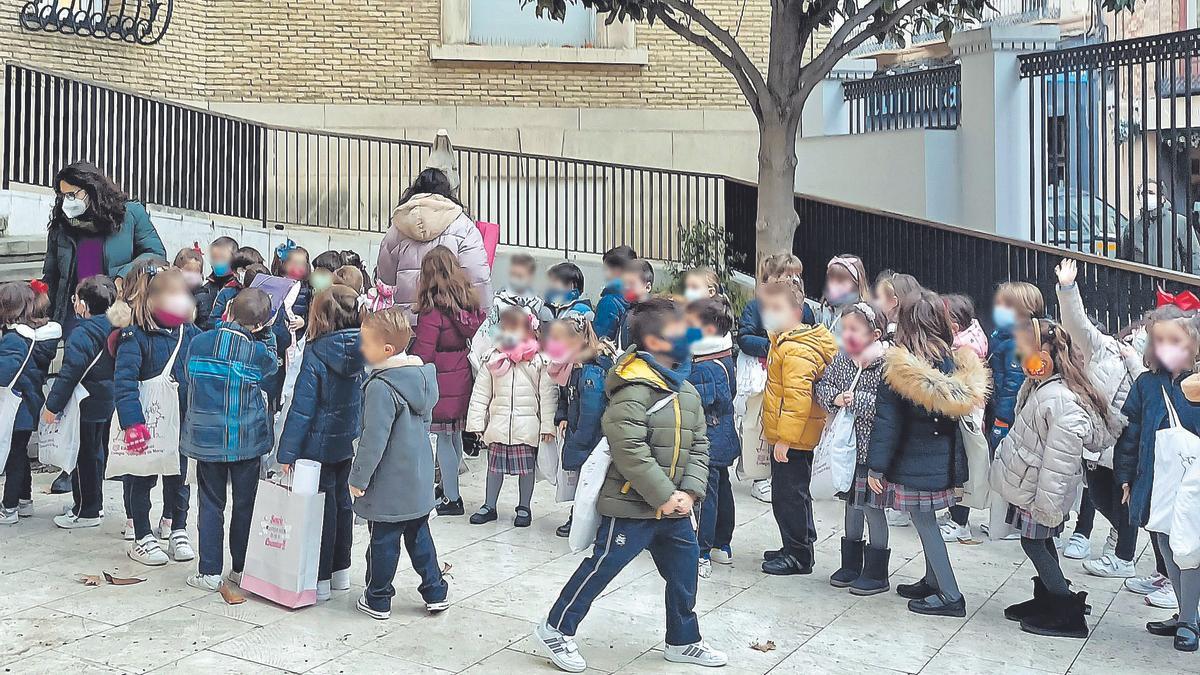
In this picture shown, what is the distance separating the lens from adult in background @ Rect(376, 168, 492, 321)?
8.84m

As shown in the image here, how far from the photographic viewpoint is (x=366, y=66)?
1861 cm

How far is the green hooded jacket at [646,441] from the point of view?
5.27 metres

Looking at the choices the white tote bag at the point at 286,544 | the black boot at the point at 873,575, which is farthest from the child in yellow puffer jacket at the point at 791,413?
the white tote bag at the point at 286,544

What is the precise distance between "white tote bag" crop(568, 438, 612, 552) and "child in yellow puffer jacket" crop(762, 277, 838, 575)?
1.67 meters

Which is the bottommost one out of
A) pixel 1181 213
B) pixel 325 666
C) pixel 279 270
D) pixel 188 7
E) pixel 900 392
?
pixel 325 666

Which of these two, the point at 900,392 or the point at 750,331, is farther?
the point at 750,331

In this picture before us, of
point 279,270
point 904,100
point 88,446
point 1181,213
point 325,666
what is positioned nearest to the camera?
→ point 325,666

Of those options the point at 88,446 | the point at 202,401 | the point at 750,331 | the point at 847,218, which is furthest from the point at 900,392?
the point at 847,218

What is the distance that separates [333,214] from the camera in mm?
17891

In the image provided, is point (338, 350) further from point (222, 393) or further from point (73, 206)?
point (73, 206)

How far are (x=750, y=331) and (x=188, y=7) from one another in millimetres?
12989

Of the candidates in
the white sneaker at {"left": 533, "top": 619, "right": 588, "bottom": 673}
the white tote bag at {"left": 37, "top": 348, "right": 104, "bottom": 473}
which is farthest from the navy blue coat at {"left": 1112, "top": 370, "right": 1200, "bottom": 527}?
the white tote bag at {"left": 37, "top": 348, "right": 104, "bottom": 473}

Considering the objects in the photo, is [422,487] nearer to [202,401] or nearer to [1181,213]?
[202,401]

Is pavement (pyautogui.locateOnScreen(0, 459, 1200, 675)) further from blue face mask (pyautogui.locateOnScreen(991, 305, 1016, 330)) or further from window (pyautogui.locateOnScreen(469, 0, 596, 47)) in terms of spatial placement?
window (pyautogui.locateOnScreen(469, 0, 596, 47))
